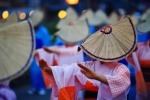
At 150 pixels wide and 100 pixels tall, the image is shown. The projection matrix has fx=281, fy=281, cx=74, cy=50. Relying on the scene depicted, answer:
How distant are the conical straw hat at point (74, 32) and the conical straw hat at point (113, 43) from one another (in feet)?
6.27

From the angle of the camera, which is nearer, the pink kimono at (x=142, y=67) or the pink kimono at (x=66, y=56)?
the pink kimono at (x=142, y=67)

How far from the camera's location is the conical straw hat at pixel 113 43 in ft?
9.32

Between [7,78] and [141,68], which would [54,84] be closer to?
[7,78]

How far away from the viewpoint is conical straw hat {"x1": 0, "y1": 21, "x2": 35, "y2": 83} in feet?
7.88

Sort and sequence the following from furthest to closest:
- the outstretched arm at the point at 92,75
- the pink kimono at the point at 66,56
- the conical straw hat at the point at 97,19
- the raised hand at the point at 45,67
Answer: the conical straw hat at the point at 97,19 < the pink kimono at the point at 66,56 < the raised hand at the point at 45,67 < the outstretched arm at the point at 92,75

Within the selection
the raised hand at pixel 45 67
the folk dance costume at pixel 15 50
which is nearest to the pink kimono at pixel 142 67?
the raised hand at pixel 45 67

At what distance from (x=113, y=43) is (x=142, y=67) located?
1.21m

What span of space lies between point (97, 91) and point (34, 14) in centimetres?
446

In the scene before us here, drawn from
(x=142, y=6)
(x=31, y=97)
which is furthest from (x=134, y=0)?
(x=31, y=97)

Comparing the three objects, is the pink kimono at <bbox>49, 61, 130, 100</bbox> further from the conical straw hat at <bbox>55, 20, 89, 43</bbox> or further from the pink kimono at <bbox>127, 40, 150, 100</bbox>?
the conical straw hat at <bbox>55, 20, 89, 43</bbox>

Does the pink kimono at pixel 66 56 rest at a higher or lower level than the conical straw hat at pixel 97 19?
higher

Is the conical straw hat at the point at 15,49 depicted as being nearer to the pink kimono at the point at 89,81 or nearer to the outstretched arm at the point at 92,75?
the outstretched arm at the point at 92,75

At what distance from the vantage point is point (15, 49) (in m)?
2.45

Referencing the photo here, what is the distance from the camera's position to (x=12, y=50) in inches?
96.1
